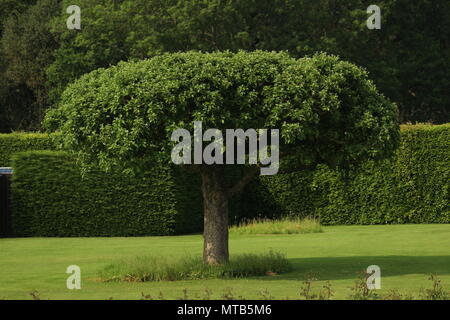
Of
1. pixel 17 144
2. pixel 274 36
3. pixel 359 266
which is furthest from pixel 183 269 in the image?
pixel 274 36

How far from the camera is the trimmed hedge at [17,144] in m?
32.0

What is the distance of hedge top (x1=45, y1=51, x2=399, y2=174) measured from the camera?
52.4 ft

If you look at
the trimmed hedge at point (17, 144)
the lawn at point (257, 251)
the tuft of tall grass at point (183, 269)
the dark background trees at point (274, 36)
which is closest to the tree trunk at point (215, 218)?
the tuft of tall grass at point (183, 269)

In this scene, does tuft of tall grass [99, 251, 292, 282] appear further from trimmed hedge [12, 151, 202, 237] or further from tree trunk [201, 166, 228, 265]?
trimmed hedge [12, 151, 202, 237]

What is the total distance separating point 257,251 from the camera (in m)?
21.8

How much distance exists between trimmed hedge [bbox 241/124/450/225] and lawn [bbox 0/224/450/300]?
119cm

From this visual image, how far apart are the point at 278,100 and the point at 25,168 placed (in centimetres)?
1512

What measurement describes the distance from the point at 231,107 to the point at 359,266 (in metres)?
4.61

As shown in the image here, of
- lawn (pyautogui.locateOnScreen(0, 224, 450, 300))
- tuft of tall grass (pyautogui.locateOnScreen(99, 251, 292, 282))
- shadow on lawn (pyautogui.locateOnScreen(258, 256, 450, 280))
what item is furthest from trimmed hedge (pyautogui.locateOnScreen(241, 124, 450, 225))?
tuft of tall grass (pyautogui.locateOnScreen(99, 251, 292, 282))

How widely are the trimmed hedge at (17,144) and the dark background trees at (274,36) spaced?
1074 centimetres

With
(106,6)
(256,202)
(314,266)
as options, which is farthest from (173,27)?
(314,266)

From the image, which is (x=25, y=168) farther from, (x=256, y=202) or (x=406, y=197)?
(x=406, y=197)

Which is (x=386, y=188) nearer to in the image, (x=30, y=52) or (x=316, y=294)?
(x=316, y=294)

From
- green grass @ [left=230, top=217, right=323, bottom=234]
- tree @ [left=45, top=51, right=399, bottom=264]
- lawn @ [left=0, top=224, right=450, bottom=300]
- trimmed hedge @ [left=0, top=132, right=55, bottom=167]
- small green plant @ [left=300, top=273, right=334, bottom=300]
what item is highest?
tree @ [left=45, top=51, right=399, bottom=264]
